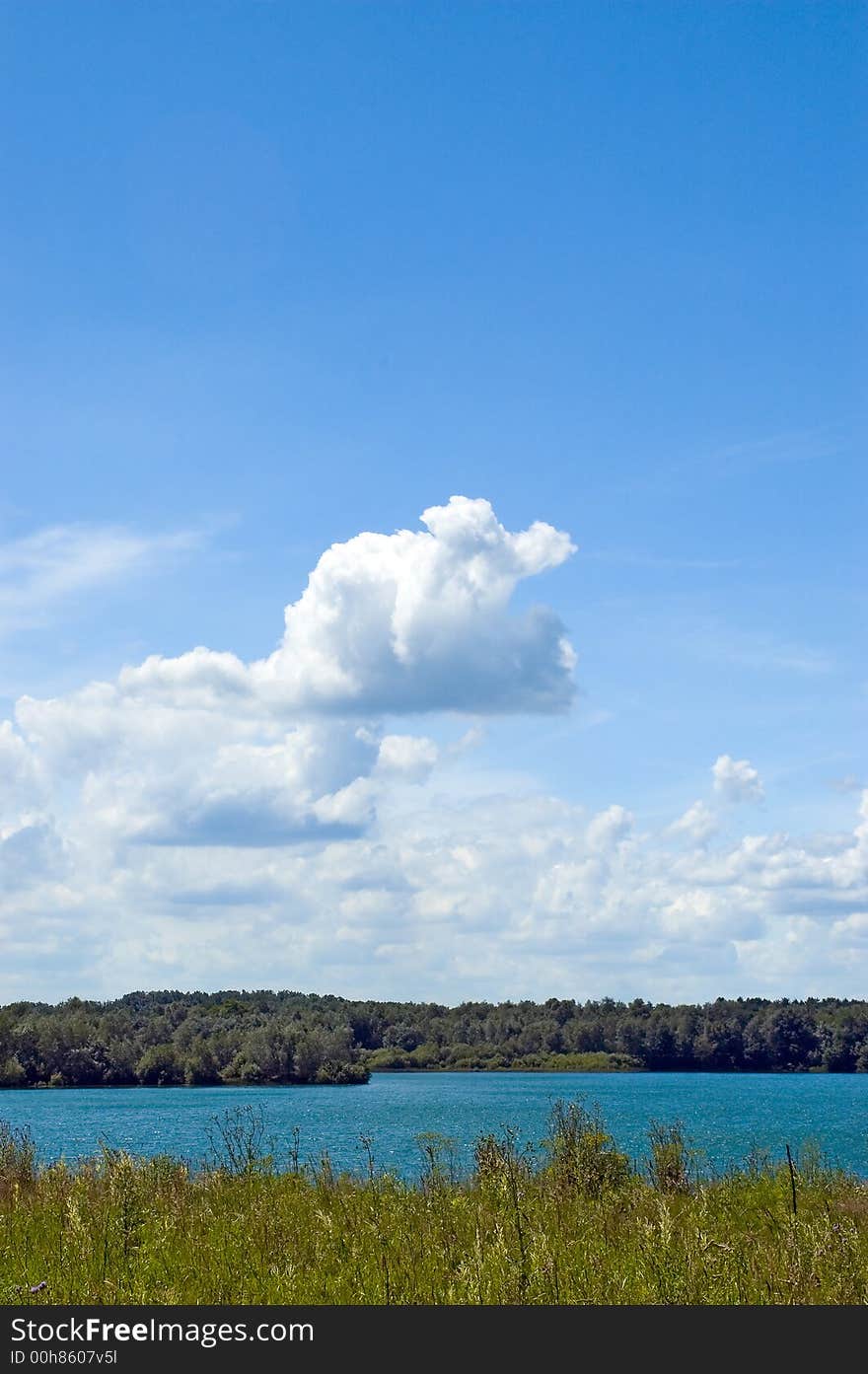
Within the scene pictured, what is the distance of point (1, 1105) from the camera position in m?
106

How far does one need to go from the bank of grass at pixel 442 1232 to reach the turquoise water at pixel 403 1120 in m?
1.99

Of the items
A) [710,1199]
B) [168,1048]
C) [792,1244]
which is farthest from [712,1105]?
[792,1244]

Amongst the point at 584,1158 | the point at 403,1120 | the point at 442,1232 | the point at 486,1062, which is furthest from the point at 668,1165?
the point at 486,1062

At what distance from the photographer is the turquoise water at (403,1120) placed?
1612 inches

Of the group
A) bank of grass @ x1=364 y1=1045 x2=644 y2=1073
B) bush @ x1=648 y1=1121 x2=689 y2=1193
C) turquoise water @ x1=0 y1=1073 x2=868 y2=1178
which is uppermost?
bush @ x1=648 y1=1121 x2=689 y2=1193

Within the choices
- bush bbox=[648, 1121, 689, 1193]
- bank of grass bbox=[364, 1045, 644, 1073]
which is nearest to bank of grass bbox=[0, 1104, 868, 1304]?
bush bbox=[648, 1121, 689, 1193]

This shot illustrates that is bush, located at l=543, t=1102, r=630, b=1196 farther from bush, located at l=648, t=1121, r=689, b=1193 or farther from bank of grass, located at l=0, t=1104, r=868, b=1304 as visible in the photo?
bush, located at l=648, t=1121, r=689, b=1193

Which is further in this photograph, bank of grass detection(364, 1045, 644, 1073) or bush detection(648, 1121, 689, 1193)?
bank of grass detection(364, 1045, 644, 1073)

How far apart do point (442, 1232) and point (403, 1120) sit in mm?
58627

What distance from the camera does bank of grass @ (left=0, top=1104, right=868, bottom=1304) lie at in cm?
1195

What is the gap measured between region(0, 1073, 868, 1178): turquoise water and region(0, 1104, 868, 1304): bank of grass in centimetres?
199

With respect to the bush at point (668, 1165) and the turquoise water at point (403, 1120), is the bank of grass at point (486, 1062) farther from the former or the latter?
the bush at point (668, 1165)

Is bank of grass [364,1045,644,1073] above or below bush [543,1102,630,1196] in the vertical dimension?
below

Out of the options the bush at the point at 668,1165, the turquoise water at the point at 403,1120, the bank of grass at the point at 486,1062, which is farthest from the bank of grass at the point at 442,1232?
the bank of grass at the point at 486,1062
